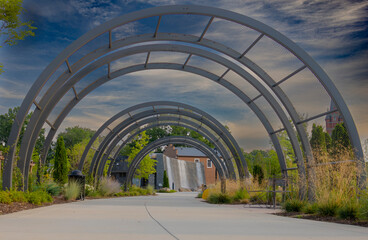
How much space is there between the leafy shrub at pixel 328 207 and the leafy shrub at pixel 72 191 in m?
10.0

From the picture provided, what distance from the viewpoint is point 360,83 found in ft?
105

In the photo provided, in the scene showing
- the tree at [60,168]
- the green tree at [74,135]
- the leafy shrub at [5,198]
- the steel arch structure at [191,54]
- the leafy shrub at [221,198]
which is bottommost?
the leafy shrub at [221,198]

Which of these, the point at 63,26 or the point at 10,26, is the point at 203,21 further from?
the point at 63,26

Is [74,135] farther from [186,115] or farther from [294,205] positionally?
[294,205]

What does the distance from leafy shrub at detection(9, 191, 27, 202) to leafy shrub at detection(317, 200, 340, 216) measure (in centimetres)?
724

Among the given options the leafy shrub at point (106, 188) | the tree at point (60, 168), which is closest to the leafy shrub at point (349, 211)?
the tree at point (60, 168)

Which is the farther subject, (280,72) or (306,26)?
(306,26)

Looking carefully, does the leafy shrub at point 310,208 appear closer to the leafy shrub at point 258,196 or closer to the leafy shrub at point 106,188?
the leafy shrub at point 258,196

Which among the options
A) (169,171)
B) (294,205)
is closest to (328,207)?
(294,205)

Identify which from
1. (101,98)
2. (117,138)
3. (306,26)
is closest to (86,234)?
(117,138)

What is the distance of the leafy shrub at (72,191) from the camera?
573 inches

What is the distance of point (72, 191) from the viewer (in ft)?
48.2

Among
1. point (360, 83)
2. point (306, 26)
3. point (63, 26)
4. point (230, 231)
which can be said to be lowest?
point (230, 231)

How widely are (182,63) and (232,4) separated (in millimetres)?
18417
